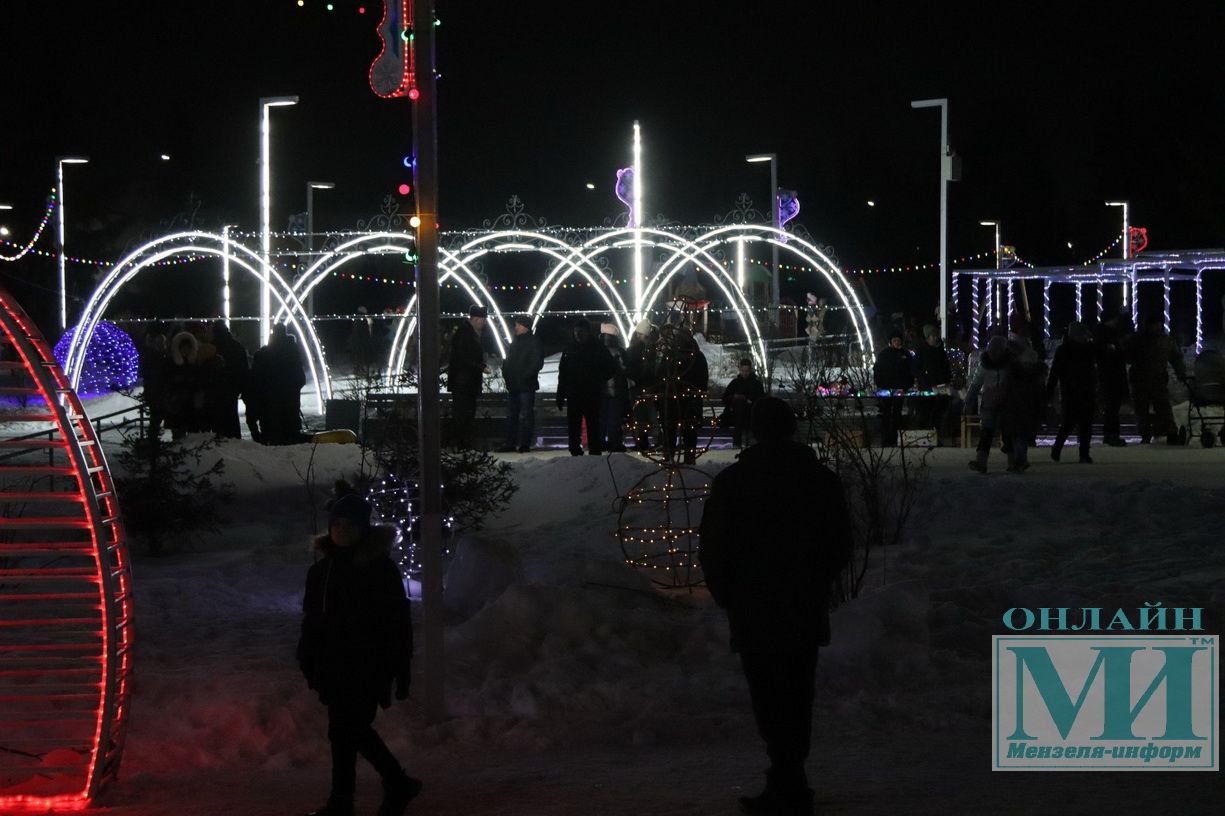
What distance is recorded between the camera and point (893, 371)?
1858cm

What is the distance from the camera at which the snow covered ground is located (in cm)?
593

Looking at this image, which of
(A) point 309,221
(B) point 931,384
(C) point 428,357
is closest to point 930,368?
(B) point 931,384

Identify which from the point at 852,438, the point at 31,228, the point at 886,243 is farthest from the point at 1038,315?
the point at 852,438

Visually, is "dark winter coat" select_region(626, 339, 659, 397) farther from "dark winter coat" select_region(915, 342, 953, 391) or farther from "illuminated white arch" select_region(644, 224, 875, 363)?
"illuminated white arch" select_region(644, 224, 875, 363)

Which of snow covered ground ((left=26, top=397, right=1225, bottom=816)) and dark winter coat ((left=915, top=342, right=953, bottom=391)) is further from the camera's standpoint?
dark winter coat ((left=915, top=342, right=953, bottom=391))

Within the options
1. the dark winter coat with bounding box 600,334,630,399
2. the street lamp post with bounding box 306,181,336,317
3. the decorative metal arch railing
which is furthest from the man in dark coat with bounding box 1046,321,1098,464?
the street lamp post with bounding box 306,181,336,317

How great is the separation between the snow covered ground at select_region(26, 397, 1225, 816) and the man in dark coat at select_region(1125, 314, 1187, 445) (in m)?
5.84

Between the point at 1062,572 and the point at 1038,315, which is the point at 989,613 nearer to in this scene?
the point at 1062,572

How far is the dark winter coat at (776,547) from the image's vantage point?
5.32 meters

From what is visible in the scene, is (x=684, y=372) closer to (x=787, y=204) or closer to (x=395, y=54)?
(x=395, y=54)

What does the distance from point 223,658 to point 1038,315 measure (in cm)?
5721

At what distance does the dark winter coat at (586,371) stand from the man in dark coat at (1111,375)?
5.49 meters

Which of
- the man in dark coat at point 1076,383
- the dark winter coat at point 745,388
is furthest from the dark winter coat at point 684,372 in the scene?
the man in dark coat at point 1076,383

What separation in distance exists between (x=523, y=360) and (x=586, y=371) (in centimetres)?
103
